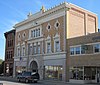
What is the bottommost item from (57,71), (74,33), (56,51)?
(57,71)

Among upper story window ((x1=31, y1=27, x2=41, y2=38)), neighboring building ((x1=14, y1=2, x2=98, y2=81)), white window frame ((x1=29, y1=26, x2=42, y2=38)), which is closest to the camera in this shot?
neighboring building ((x1=14, y1=2, x2=98, y2=81))

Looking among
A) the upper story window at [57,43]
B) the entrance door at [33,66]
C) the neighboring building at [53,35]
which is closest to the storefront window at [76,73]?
the neighboring building at [53,35]

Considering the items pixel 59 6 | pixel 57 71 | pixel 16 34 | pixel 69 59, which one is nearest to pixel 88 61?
pixel 69 59

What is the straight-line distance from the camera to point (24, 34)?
167 feet

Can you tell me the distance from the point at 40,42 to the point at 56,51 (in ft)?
18.8

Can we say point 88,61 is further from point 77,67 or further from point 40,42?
point 40,42

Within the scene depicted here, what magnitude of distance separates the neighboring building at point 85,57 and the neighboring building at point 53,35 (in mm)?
1716

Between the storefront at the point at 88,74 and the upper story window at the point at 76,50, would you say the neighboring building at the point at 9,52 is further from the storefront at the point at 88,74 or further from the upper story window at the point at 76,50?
the storefront at the point at 88,74

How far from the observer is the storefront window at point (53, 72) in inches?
1496

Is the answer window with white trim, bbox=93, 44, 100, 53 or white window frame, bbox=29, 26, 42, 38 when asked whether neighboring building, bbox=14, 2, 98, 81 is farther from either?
window with white trim, bbox=93, 44, 100, 53

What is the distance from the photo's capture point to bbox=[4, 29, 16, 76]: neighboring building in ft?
190

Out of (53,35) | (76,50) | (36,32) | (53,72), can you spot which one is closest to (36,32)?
(36,32)

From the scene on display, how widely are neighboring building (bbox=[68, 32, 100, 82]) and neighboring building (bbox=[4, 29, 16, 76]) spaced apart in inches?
995

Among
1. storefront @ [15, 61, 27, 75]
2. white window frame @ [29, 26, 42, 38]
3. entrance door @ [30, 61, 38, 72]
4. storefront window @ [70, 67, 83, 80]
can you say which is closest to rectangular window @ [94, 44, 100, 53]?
storefront window @ [70, 67, 83, 80]
